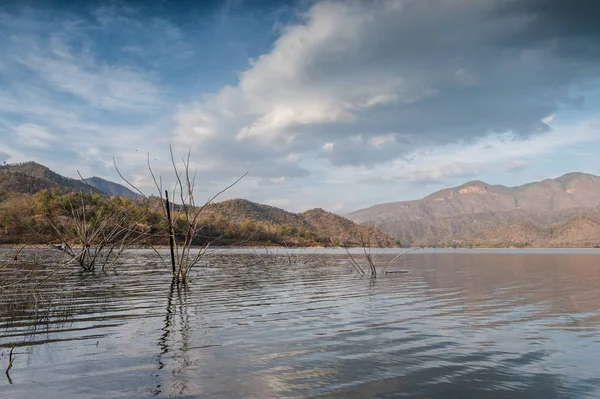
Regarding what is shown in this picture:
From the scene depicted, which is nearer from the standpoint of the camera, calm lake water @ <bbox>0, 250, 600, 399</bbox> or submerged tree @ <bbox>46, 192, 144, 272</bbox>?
calm lake water @ <bbox>0, 250, 600, 399</bbox>

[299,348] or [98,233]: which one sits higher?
[98,233]

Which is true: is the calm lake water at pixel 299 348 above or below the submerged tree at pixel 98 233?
below

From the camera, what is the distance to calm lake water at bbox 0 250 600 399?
6.52 metres

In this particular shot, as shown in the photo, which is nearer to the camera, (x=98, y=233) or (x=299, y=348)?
(x=299, y=348)

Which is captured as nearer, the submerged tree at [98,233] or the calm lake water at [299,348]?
the calm lake water at [299,348]

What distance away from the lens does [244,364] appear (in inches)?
304

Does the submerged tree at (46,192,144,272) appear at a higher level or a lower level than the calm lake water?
higher

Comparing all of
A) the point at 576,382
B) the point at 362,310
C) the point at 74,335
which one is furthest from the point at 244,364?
the point at 362,310

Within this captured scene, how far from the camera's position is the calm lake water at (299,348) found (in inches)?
257

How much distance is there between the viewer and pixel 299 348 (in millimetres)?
9016

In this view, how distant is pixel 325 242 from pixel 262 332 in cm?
16154

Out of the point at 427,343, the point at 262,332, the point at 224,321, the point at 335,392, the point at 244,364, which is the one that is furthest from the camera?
the point at 224,321

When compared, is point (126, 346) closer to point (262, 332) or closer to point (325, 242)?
point (262, 332)

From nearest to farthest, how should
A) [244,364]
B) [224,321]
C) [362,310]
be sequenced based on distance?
[244,364], [224,321], [362,310]
